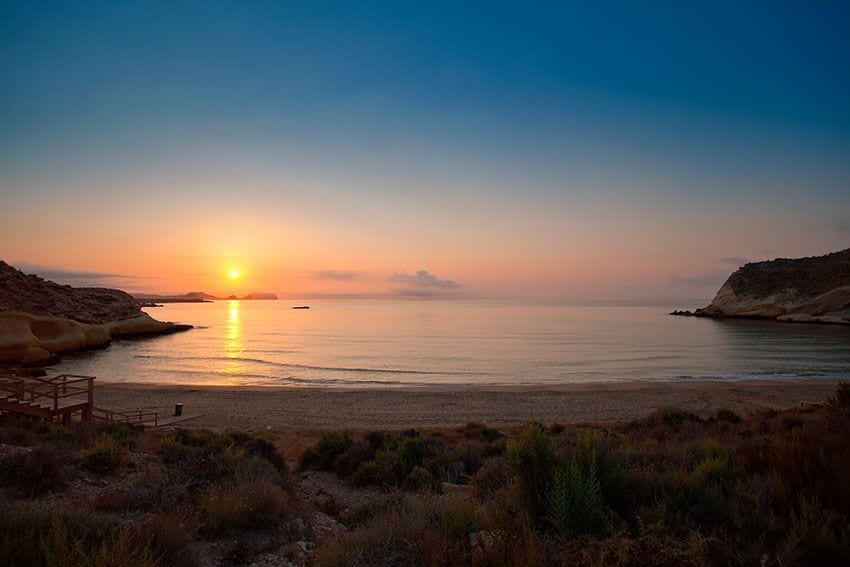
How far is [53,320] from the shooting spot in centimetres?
4928

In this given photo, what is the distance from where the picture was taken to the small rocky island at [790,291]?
84.1m

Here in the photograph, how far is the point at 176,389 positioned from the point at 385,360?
20.2 meters

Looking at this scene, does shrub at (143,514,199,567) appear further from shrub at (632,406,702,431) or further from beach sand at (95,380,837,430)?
shrub at (632,406,702,431)

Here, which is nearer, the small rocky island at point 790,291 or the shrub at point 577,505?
the shrub at point 577,505

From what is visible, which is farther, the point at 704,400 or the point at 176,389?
the point at 176,389

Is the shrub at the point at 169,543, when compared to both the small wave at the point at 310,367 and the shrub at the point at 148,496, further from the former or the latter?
the small wave at the point at 310,367

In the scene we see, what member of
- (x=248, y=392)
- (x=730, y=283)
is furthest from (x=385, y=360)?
(x=730, y=283)

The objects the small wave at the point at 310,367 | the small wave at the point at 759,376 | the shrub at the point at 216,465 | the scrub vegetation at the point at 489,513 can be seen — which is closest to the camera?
the scrub vegetation at the point at 489,513

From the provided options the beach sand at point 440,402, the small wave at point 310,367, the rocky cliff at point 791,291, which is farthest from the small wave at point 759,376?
the rocky cliff at point 791,291

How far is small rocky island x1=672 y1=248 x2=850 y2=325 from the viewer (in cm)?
8406

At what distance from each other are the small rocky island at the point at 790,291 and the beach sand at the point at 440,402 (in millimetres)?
72311

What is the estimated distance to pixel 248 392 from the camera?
28.4m

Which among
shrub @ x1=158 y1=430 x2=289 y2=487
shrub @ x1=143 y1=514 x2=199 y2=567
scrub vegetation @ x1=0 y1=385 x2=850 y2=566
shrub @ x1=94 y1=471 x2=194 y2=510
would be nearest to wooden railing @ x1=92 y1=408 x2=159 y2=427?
shrub @ x1=158 y1=430 x2=289 y2=487

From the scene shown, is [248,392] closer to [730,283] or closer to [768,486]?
[768,486]
